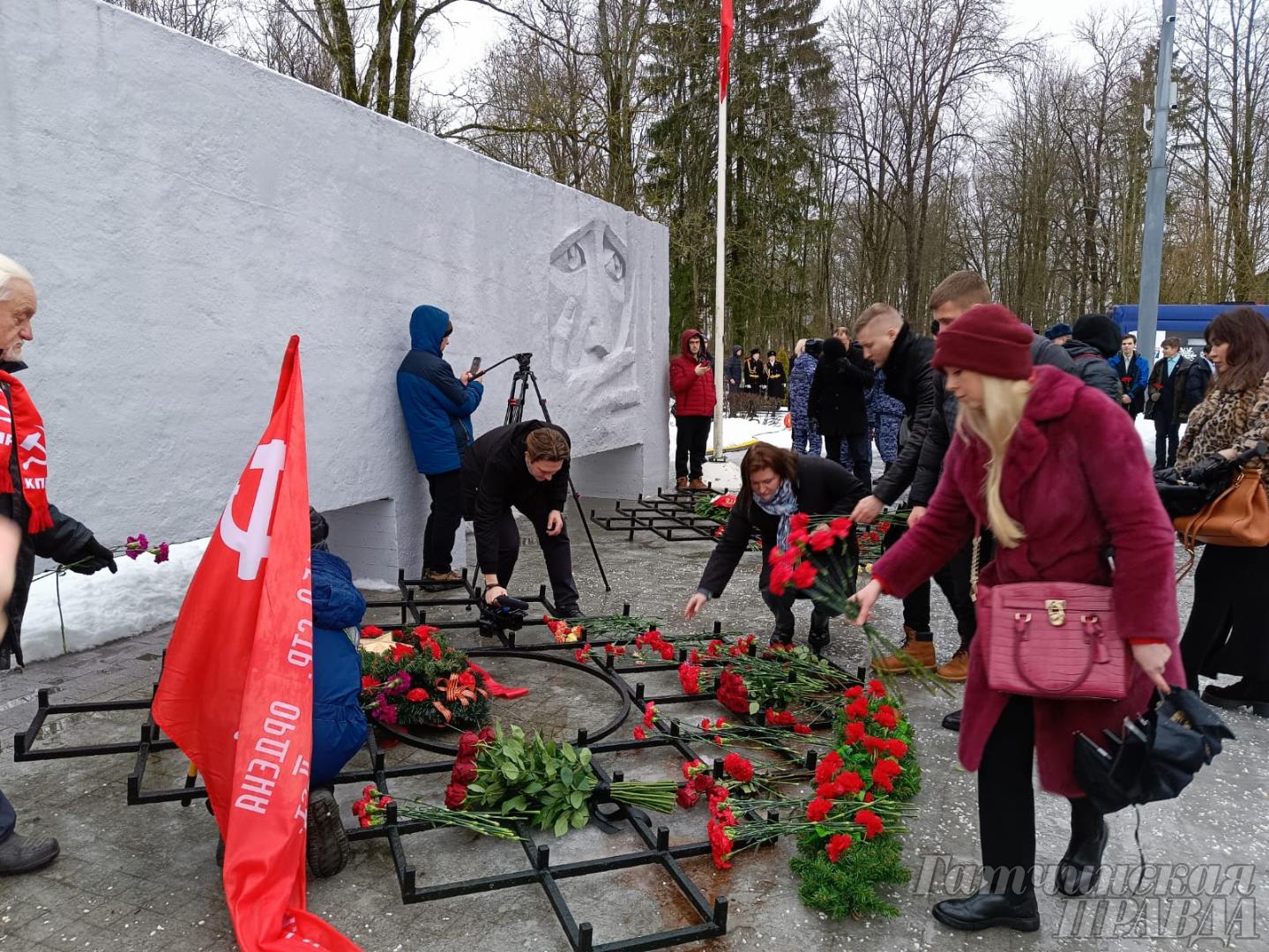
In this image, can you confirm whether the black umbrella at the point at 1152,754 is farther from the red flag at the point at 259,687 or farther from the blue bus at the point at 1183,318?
the blue bus at the point at 1183,318

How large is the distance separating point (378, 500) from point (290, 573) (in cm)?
370

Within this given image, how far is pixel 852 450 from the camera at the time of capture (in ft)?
30.3

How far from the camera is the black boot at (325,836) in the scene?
266 centimetres

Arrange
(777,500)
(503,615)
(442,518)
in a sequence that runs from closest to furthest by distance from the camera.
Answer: (777,500) → (503,615) → (442,518)

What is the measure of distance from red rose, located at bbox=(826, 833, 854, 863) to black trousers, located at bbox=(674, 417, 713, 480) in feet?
25.6

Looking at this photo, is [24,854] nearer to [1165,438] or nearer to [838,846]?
[838,846]

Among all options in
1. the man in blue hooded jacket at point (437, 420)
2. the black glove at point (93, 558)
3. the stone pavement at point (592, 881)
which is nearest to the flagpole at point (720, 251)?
the man in blue hooded jacket at point (437, 420)

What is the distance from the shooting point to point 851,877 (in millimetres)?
2604

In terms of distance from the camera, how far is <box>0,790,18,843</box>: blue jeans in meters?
2.73

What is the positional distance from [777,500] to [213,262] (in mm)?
3067

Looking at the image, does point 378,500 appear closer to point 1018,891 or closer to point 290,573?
point 290,573

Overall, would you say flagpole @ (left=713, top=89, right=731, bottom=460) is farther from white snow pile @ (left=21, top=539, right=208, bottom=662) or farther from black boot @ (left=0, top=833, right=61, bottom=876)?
black boot @ (left=0, top=833, right=61, bottom=876)

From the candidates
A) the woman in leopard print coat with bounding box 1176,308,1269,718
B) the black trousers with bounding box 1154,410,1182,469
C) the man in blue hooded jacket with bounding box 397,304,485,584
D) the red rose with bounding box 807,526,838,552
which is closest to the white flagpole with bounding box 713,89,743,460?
the man in blue hooded jacket with bounding box 397,304,485,584

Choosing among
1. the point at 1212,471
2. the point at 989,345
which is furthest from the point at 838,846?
the point at 1212,471
